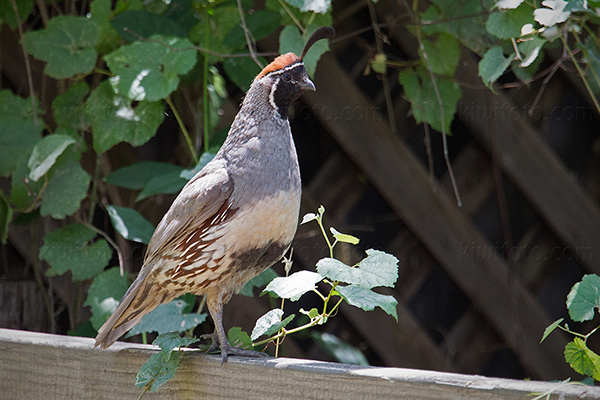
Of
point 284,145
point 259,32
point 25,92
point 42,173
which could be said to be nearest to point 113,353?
point 284,145

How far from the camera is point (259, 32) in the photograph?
6.05 ft

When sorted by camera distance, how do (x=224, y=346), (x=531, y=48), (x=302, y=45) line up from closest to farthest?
(x=224, y=346) < (x=531, y=48) < (x=302, y=45)

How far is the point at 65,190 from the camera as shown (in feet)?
5.86

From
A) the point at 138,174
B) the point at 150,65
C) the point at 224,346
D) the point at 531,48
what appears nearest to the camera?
the point at 224,346

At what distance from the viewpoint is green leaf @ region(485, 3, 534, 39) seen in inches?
58.9

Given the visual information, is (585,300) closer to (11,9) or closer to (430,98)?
(430,98)

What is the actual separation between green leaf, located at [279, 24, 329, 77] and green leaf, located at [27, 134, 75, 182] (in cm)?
64

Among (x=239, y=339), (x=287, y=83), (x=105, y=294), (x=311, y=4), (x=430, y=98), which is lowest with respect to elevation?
(x=105, y=294)

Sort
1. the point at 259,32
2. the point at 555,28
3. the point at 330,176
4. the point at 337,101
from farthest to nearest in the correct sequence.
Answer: the point at 330,176 → the point at 337,101 → the point at 259,32 → the point at 555,28

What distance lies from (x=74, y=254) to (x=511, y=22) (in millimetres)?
1359

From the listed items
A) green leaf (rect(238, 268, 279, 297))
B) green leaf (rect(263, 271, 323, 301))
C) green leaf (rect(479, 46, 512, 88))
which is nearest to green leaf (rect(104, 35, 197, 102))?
green leaf (rect(238, 268, 279, 297))

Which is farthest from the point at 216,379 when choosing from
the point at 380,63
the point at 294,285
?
the point at 380,63

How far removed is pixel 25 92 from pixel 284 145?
4.64ft

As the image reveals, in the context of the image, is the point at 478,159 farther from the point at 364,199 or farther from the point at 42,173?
the point at 42,173
